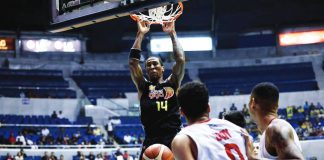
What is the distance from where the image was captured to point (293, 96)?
27.3 m

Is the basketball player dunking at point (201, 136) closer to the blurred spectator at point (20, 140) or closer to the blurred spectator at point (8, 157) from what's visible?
the blurred spectator at point (8, 157)

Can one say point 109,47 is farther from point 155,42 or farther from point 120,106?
point 120,106

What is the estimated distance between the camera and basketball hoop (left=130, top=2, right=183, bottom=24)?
6.30 m

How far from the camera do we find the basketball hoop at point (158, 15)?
6.30 metres

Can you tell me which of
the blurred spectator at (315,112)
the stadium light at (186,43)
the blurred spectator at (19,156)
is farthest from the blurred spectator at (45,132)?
the blurred spectator at (315,112)

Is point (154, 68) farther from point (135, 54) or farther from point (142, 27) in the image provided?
point (142, 27)

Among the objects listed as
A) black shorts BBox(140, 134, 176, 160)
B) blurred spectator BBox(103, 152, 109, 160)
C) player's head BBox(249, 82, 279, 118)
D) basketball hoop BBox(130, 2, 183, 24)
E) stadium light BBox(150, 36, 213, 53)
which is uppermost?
stadium light BBox(150, 36, 213, 53)

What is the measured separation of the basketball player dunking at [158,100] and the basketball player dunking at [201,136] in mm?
2013

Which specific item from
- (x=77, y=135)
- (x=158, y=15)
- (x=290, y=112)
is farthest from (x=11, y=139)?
(x=158, y=15)

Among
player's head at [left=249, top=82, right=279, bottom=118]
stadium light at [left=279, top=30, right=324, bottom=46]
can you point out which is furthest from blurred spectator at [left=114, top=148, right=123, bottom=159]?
player's head at [left=249, top=82, right=279, bottom=118]

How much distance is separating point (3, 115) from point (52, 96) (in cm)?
339

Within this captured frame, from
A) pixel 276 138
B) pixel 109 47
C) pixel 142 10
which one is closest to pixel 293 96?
pixel 109 47

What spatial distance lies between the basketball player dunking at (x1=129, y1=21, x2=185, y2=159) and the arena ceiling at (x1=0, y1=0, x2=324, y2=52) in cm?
2418

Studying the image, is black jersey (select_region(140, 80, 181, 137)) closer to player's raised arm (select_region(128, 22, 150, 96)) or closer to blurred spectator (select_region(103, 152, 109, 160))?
player's raised arm (select_region(128, 22, 150, 96))
